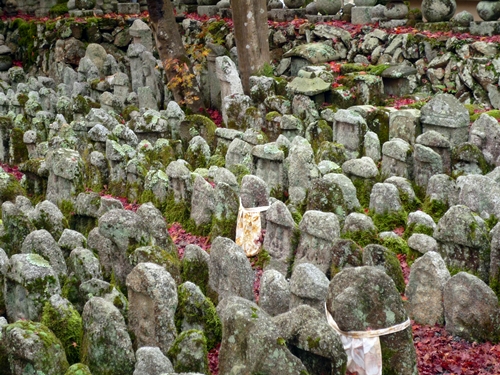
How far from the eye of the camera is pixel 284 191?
37.1 ft

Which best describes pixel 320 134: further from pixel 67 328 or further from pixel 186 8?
pixel 186 8

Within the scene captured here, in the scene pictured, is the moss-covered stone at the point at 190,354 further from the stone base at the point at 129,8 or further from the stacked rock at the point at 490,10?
the stone base at the point at 129,8

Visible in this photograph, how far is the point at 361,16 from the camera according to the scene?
18172 millimetres

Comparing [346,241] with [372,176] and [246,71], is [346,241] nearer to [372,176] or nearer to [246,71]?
A: [372,176]

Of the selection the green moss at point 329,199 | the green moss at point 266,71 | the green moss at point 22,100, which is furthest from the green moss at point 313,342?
the green moss at point 22,100

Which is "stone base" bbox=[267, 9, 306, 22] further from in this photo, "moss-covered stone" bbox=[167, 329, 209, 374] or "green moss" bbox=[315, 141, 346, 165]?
"moss-covered stone" bbox=[167, 329, 209, 374]

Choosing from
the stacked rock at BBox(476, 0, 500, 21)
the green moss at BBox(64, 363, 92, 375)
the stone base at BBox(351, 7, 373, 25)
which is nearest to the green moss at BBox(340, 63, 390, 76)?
the stacked rock at BBox(476, 0, 500, 21)

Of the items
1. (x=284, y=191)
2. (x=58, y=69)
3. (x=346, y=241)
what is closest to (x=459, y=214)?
(x=346, y=241)

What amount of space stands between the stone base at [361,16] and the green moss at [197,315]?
11.8 meters

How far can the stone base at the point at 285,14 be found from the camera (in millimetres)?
20295

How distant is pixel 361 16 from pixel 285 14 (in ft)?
9.37

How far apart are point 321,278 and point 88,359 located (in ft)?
6.62

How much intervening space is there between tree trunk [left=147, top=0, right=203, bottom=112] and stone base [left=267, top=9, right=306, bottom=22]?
4.07 m

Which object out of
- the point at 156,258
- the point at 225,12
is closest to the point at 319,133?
the point at 156,258
